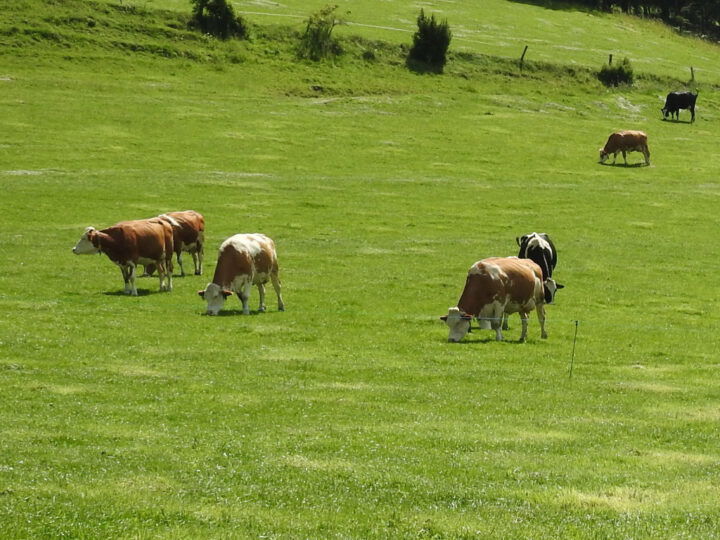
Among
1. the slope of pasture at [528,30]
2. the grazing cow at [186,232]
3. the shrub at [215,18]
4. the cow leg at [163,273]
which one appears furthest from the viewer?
the slope of pasture at [528,30]

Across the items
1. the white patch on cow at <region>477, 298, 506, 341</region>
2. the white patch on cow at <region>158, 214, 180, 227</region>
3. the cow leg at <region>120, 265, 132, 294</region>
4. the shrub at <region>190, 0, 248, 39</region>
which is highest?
the shrub at <region>190, 0, 248, 39</region>

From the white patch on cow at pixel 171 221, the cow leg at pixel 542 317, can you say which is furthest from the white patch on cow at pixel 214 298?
the cow leg at pixel 542 317

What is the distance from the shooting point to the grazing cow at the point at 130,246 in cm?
3281

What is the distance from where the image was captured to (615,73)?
98.2 m

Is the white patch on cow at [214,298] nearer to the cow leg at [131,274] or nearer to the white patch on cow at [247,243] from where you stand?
the white patch on cow at [247,243]

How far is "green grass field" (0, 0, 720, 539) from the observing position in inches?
541

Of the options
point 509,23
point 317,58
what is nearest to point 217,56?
point 317,58

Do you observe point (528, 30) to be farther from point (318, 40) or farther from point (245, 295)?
point (245, 295)

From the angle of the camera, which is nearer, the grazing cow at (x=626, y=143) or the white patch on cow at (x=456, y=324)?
the white patch on cow at (x=456, y=324)

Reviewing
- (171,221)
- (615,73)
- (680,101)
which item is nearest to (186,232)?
(171,221)

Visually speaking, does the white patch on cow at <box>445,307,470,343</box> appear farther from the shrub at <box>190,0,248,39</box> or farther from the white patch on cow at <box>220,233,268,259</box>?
the shrub at <box>190,0,248,39</box>

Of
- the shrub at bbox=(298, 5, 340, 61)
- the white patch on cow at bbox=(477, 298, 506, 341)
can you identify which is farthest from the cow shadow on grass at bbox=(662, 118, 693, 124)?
the white patch on cow at bbox=(477, 298, 506, 341)

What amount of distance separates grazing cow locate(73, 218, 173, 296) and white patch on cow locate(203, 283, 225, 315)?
165 inches

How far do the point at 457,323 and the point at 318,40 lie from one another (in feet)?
217
